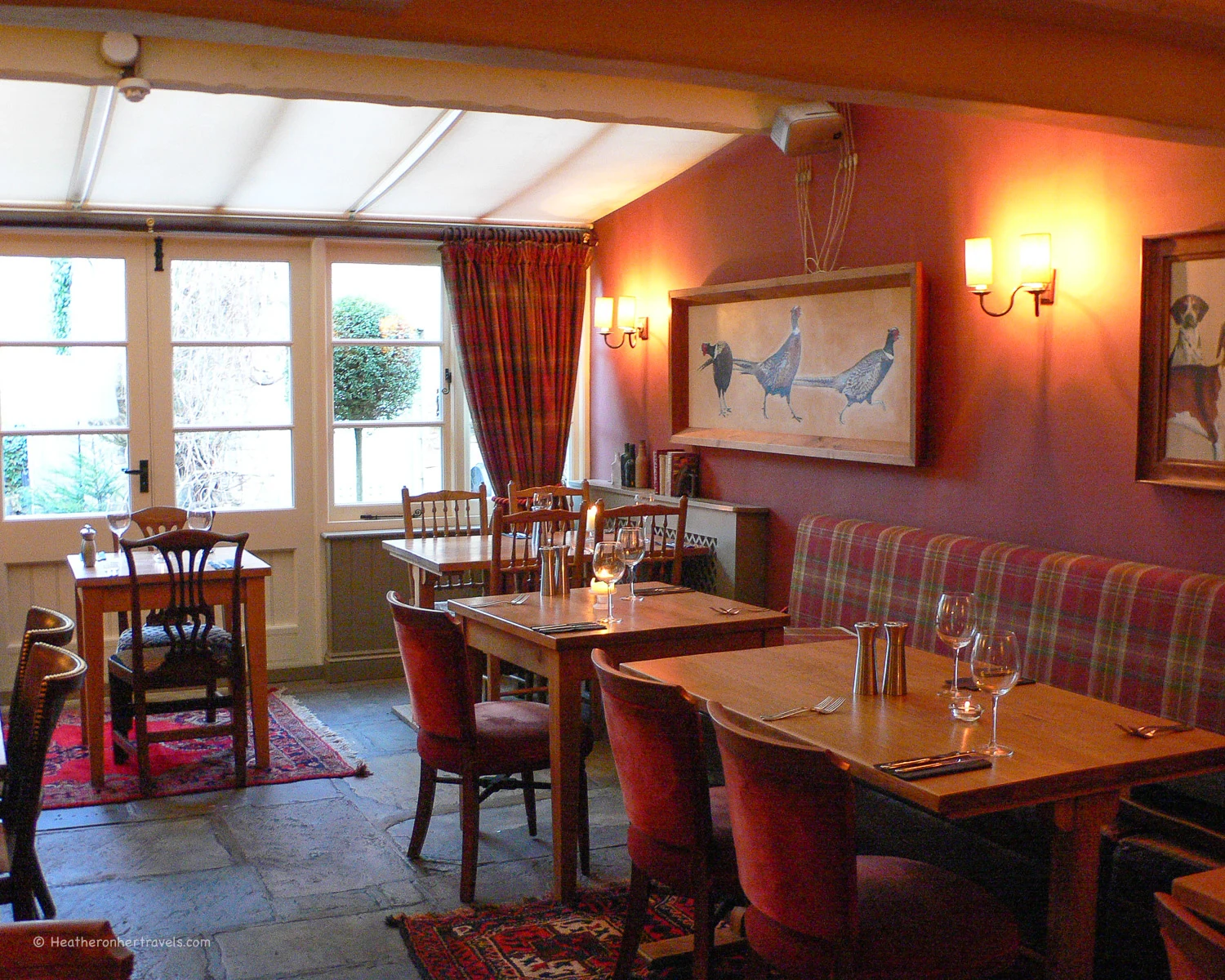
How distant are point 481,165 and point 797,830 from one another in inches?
167

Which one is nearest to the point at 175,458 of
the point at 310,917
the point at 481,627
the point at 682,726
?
the point at 481,627

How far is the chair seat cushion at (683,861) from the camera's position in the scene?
262cm

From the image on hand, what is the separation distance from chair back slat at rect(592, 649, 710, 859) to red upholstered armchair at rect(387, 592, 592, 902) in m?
0.79

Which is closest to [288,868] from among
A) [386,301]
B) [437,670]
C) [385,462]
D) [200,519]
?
[437,670]

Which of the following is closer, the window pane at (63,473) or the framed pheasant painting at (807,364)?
the framed pheasant painting at (807,364)

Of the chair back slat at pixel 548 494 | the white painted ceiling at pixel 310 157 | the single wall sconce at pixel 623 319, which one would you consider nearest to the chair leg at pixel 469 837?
the chair back slat at pixel 548 494

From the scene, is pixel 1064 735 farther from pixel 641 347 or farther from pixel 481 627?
pixel 641 347

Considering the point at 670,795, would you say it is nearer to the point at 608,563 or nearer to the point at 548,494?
the point at 608,563

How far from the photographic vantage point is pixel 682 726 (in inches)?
98.3

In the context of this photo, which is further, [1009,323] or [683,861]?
[1009,323]

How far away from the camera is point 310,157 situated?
5332 millimetres

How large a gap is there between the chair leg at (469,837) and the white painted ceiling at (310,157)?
2.50 metres

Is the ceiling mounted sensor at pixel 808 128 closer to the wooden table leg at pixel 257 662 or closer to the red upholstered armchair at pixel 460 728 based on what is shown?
the red upholstered armchair at pixel 460 728

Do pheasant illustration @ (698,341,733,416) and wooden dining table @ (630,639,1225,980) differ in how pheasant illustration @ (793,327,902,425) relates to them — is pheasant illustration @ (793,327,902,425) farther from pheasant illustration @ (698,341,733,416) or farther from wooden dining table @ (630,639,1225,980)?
wooden dining table @ (630,639,1225,980)
